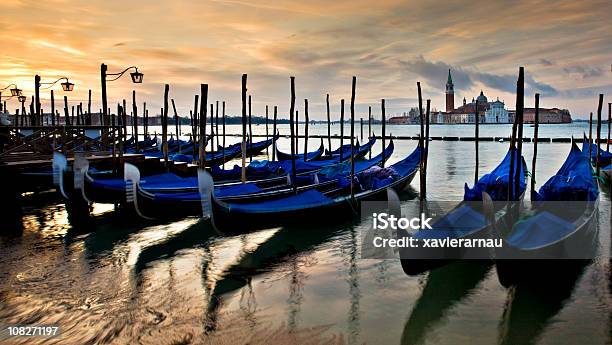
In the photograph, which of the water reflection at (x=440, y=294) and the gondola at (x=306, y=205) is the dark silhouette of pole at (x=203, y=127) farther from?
the water reflection at (x=440, y=294)

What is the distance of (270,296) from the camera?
5176 mm

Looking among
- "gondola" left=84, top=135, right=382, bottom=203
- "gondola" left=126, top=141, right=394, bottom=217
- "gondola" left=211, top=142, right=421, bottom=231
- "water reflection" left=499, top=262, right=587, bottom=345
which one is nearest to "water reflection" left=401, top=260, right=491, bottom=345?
"water reflection" left=499, top=262, right=587, bottom=345

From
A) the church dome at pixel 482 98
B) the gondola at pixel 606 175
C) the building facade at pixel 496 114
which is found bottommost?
the gondola at pixel 606 175

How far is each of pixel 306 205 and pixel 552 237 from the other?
3928 millimetres

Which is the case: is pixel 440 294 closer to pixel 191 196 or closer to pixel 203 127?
pixel 191 196

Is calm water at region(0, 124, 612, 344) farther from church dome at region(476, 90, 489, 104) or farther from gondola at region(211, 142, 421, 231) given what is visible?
church dome at region(476, 90, 489, 104)

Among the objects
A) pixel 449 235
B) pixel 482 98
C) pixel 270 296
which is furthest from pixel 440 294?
pixel 482 98

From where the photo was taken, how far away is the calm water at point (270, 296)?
4.33 m

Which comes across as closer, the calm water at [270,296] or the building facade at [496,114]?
the calm water at [270,296]

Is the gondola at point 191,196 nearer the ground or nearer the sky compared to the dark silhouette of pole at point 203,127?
nearer the ground

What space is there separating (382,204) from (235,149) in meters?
11.6

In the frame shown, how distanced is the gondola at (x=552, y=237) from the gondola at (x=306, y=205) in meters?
3.22

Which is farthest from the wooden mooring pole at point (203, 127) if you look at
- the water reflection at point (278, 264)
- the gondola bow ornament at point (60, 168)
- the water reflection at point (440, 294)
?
the water reflection at point (440, 294)

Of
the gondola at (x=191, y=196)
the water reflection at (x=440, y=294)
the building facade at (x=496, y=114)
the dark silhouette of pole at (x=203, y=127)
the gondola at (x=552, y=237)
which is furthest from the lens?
the building facade at (x=496, y=114)
